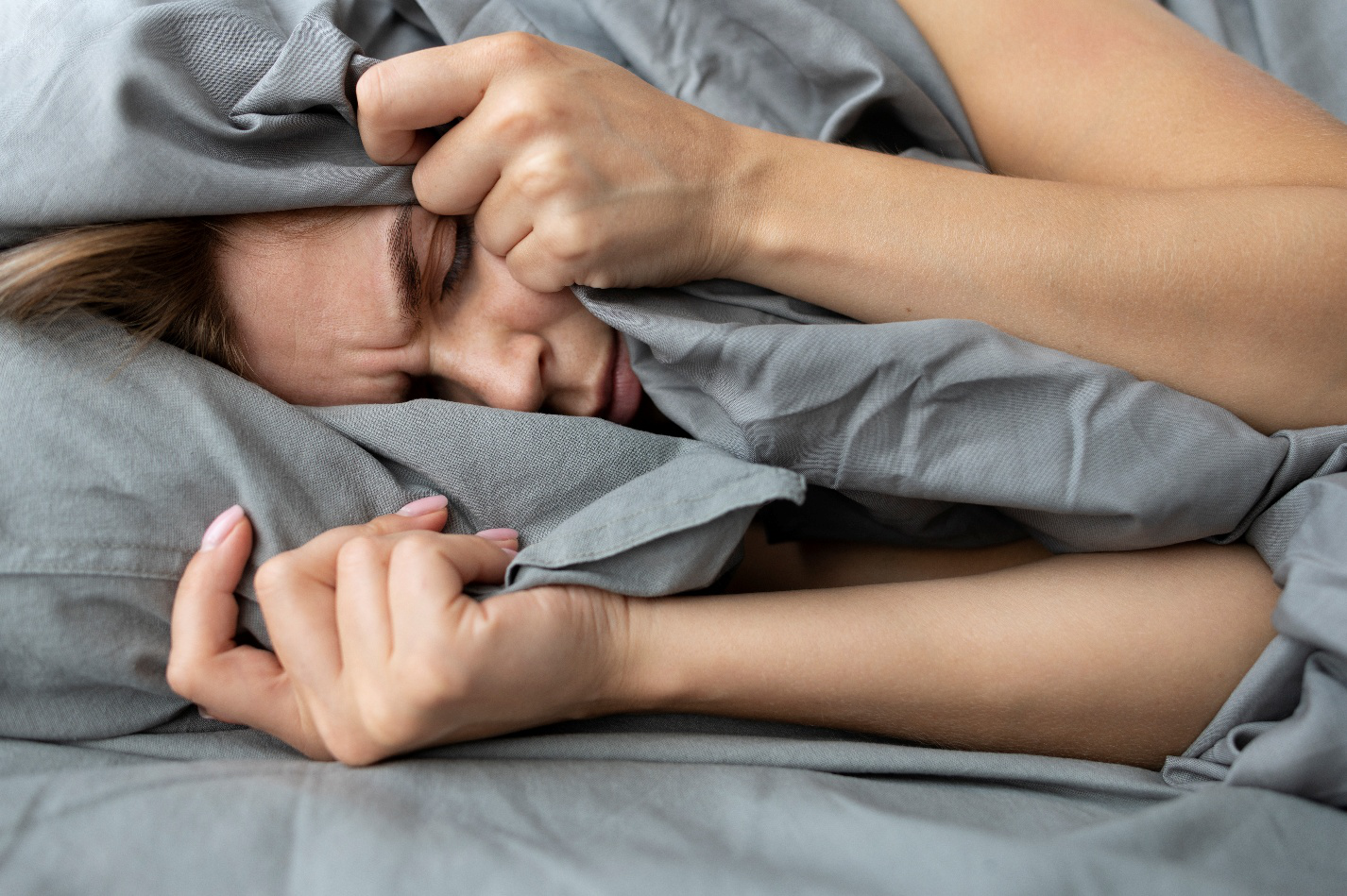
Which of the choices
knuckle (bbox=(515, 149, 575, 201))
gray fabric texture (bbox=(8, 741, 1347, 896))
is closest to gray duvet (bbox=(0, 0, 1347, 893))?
gray fabric texture (bbox=(8, 741, 1347, 896))

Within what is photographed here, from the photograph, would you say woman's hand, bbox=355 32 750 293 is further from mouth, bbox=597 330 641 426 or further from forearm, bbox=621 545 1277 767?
forearm, bbox=621 545 1277 767

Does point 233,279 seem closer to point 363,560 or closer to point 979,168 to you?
point 363,560

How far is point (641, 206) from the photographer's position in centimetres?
74

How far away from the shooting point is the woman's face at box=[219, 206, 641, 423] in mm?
806

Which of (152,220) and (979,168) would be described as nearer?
(152,220)

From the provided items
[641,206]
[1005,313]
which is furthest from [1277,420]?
[641,206]

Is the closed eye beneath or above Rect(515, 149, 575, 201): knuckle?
beneath

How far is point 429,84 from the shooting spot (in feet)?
2.36

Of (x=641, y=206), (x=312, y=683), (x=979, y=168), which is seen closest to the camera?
(x=312, y=683)

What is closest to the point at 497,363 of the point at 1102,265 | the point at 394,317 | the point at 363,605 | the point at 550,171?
the point at 394,317

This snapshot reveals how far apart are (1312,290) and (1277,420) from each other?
12 centimetres

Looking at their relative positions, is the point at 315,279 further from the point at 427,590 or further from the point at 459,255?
the point at 427,590

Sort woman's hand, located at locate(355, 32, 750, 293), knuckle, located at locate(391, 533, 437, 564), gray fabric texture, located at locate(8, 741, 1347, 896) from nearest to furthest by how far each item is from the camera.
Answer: gray fabric texture, located at locate(8, 741, 1347, 896) → knuckle, located at locate(391, 533, 437, 564) → woman's hand, located at locate(355, 32, 750, 293)

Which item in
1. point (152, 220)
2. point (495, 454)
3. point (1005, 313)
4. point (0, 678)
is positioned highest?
point (1005, 313)
